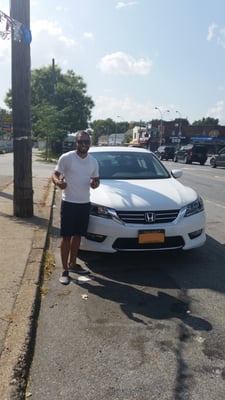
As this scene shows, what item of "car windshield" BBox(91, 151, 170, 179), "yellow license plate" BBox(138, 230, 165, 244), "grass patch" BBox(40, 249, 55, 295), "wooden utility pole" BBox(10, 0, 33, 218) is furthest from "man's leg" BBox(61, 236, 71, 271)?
"wooden utility pole" BBox(10, 0, 33, 218)

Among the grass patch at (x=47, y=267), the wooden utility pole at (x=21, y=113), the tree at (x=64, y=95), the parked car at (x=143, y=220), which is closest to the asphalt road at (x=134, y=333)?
the grass patch at (x=47, y=267)

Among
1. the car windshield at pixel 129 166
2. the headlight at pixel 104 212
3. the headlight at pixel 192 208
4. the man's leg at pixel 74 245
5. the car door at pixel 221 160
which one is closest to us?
the man's leg at pixel 74 245

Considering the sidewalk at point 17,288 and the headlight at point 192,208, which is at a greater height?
the headlight at point 192,208

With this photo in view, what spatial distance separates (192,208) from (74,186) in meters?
1.66

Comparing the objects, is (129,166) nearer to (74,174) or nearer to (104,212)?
(104,212)

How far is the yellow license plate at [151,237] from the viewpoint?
5.09 m

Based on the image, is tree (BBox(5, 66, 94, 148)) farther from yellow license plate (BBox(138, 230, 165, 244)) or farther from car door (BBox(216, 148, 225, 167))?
yellow license plate (BBox(138, 230, 165, 244))

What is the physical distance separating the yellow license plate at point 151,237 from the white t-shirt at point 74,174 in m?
0.84

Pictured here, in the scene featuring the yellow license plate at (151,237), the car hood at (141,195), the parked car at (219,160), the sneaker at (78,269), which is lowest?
the parked car at (219,160)

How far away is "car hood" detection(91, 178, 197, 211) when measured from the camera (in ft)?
17.4

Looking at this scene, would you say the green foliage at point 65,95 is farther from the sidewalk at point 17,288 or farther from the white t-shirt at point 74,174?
the white t-shirt at point 74,174

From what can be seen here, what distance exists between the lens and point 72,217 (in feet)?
15.9

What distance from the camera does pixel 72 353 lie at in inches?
130

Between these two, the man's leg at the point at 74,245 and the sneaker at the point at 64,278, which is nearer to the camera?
the sneaker at the point at 64,278
